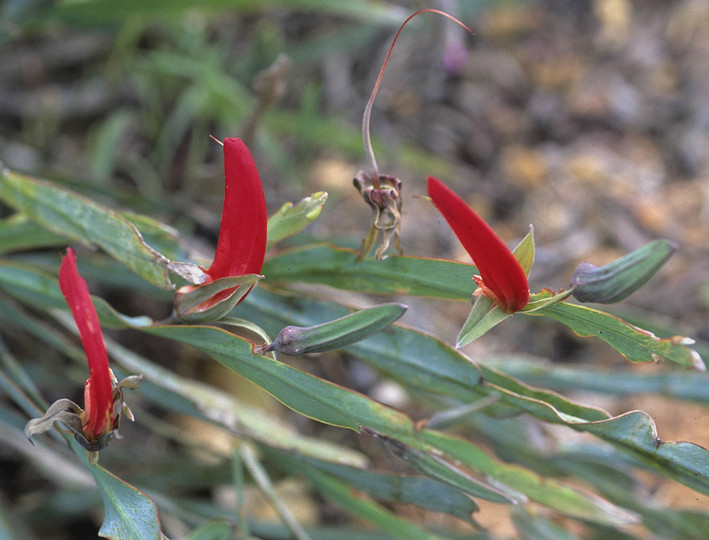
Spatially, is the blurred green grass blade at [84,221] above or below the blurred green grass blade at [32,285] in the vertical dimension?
above

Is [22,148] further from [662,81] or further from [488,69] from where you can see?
[662,81]

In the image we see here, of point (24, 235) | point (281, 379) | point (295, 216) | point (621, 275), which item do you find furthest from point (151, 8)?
point (621, 275)

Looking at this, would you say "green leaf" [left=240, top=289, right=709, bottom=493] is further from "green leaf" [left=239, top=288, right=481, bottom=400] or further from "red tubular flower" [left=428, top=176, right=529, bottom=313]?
"red tubular flower" [left=428, top=176, right=529, bottom=313]

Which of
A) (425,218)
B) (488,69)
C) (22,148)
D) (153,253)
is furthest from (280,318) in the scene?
(488,69)

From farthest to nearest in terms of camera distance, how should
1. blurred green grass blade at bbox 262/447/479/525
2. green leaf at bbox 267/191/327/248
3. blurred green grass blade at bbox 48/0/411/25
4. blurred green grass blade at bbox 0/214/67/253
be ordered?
1. blurred green grass blade at bbox 48/0/411/25
2. blurred green grass blade at bbox 0/214/67/253
3. blurred green grass blade at bbox 262/447/479/525
4. green leaf at bbox 267/191/327/248

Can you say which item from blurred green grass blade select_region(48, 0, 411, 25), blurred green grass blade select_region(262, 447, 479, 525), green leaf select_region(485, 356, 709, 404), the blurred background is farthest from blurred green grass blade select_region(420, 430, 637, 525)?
blurred green grass blade select_region(48, 0, 411, 25)

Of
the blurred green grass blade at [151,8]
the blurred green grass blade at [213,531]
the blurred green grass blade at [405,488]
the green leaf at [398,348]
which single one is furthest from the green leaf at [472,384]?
the blurred green grass blade at [151,8]

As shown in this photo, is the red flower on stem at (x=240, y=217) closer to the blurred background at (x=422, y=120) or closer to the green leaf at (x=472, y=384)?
the green leaf at (x=472, y=384)
